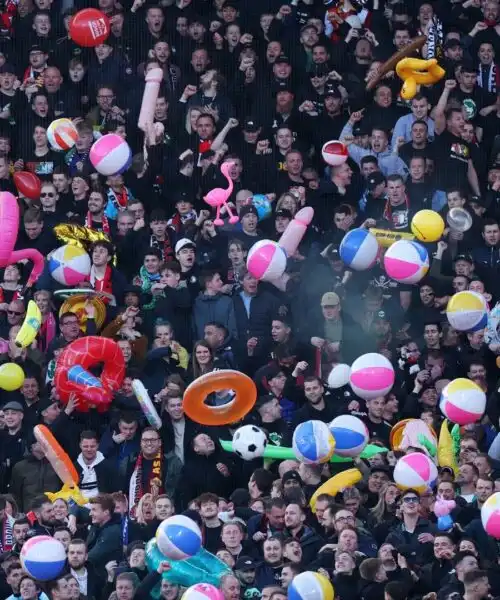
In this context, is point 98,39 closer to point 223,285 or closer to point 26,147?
point 26,147

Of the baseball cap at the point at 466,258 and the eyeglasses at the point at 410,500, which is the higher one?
the eyeglasses at the point at 410,500

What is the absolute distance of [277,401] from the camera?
23.4 metres

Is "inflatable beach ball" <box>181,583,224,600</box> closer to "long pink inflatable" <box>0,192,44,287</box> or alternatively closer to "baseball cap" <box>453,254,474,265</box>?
"long pink inflatable" <box>0,192,44,287</box>

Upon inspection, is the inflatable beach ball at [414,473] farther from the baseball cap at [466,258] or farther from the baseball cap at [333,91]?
the baseball cap at [333,91]

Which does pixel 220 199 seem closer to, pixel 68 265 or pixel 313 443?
pixel 68 265

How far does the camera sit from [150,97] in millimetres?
26188

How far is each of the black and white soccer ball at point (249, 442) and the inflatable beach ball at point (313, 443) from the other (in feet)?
1.57

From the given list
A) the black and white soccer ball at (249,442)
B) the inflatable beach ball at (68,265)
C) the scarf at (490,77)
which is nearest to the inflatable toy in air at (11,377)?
the inflatable beach ball at (68,265)

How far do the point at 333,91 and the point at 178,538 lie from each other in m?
7.21

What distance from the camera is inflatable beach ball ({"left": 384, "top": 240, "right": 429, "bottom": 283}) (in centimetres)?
2425

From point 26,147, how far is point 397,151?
3.65 meters

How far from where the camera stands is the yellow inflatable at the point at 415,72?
25938 millimetres

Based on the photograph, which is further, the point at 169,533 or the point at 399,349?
the point at 399,349

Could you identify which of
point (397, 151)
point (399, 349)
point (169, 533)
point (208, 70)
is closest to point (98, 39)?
point (208, 70)
